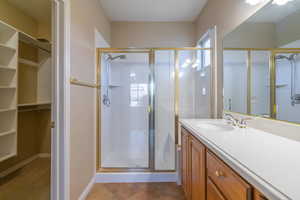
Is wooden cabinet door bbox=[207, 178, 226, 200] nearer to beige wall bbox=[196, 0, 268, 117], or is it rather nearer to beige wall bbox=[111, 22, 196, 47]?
beige wall bbox=[196, 0, 268, 117]

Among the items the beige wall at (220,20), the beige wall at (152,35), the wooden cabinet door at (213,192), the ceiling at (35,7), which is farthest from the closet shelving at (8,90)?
the beige wall at (220,20)

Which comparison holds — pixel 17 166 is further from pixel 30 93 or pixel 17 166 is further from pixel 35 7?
pixel 35 7

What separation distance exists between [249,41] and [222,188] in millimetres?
1365

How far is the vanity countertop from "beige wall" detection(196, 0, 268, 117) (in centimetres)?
117

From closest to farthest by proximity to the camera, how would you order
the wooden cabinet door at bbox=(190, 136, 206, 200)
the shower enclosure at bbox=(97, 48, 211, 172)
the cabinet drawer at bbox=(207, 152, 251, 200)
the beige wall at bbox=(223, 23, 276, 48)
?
1. the cabinet drawer at bbox=(207, 152, 251, 200)
2. the wooden cabinet door at bbox=(190, 136, 206, 200)
3. the beige wall at bbox=(223, 23, 276, 48)
4. the shower enclosure at bbox=(97, 48, 211, 172)

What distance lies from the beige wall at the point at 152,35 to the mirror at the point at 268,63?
4.88 ft

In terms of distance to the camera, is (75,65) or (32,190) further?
(32,190)

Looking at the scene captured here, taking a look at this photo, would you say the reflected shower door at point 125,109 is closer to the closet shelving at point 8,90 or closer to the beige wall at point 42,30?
the closet shelving at point 8,90

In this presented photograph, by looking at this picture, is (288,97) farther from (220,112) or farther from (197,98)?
(197,98)

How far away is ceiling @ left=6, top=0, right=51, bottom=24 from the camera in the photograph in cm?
249

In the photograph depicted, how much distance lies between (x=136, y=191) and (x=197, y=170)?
110 centimetres

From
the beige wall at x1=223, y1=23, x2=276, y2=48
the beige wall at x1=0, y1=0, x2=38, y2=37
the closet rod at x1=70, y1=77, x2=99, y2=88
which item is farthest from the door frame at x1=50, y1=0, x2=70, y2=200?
the beige wall at x1=223, y1=23, x2=276, y2=48

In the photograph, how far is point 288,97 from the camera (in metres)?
1.19

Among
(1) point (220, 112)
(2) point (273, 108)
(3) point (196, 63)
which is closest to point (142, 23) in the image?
(3) point (196, 63)
